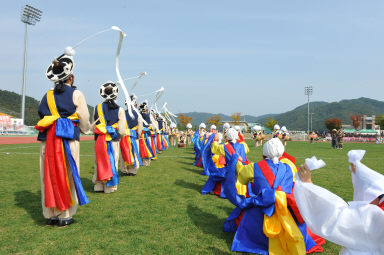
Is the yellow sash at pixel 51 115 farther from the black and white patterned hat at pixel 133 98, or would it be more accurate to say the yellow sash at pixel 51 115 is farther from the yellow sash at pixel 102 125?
the black and white patterned hat at pixel 133 98

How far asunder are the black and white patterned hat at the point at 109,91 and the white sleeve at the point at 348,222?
5865mm

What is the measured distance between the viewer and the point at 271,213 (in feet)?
11.8

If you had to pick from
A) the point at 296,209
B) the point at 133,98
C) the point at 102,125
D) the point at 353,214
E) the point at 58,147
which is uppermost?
the point at 133,98

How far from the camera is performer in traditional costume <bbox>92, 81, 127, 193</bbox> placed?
21.9 feet

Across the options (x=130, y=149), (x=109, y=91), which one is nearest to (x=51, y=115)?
(x=109, y=91)

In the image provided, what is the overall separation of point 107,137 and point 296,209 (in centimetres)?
463

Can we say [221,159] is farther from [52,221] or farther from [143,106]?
[143,106]

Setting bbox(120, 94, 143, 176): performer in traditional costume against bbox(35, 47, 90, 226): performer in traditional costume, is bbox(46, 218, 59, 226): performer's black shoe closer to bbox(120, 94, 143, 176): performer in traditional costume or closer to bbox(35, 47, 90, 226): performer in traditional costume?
bbox(35, 47, 90, 226): performer in traditional costume

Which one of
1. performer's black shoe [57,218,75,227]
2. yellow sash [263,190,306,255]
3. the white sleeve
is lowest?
performer's black shoe [57,218,75,227]

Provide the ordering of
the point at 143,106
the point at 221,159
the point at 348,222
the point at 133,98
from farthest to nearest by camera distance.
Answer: the point at 143,106
the point at 133,98
the point at 221,159
the point at 348,222

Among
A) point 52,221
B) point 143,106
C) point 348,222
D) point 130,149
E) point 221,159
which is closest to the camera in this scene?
point 348,222

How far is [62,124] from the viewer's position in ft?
14.9

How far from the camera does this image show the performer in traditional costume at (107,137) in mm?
6684

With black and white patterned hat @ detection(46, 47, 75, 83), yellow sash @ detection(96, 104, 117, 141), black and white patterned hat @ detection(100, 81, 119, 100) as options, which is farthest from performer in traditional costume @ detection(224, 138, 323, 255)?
black and white patterned hat @ detection(100, 81, 119, 100)
